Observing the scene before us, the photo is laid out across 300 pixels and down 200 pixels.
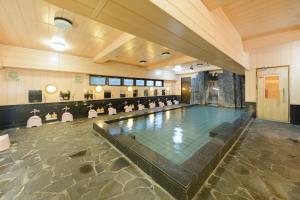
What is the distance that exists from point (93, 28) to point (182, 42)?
243cm

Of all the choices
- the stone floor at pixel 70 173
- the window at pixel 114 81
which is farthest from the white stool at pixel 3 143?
the window at pixel 114 81

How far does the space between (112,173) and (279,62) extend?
7.37 metres

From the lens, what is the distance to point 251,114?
585 centimetres

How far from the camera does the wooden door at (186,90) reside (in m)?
11.6

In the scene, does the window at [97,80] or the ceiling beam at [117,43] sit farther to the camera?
the window at [97,80]

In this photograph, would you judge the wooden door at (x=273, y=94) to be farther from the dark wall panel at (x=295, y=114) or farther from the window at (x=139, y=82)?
the window at (x=139, y=82)

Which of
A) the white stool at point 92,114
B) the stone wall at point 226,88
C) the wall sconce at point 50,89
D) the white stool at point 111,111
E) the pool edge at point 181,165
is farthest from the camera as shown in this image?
the stone wall at point 226,88

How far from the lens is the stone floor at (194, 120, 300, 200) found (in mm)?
1786

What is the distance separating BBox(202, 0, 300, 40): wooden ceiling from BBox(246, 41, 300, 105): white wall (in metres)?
1.95

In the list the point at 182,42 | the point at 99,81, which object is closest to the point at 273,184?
the point at 182,42

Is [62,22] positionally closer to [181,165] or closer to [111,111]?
[181,165]

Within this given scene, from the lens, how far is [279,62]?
532cm

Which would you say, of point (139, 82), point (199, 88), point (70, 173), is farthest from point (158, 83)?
point (70, 173)

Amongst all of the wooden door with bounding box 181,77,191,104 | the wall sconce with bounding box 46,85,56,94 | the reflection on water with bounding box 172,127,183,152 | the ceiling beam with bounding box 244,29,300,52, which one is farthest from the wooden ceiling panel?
the wooden door with bounding box 181,77,191,104
